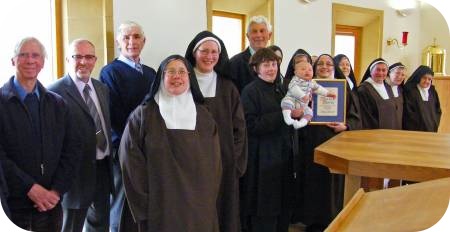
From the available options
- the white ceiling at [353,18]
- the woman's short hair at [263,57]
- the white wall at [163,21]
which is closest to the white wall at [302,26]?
the white ceiling at [353,18]

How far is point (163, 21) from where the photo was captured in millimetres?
3828

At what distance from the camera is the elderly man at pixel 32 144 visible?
175cm

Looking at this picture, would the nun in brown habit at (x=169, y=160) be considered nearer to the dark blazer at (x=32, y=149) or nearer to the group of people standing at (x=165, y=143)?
the group of people standing at (x=165, y=143)

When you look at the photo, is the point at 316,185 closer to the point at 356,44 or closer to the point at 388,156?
the point at 388,156

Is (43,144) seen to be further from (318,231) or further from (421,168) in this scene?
(318,231)

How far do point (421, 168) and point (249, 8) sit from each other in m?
3.35

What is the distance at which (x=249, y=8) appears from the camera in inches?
190

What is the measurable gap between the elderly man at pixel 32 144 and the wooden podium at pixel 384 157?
4.51 feet

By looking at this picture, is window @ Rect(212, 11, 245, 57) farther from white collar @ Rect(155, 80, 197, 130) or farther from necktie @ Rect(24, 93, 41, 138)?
necktie @ Rect(24, 93, 41, 138)

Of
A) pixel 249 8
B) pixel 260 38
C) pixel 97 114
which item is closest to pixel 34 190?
pixel 97 114

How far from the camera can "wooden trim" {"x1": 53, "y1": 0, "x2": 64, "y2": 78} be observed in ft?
11.3

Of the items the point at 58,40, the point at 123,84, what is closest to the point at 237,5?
the point at 58,40

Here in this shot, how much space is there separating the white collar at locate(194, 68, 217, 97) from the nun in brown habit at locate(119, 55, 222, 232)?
34 cm

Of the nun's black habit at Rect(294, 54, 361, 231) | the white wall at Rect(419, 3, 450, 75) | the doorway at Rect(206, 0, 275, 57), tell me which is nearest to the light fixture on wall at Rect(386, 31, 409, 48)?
the white wall at Rect(419, 3, 450, 75)
